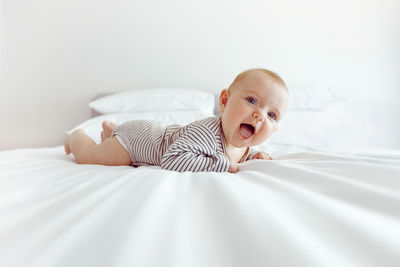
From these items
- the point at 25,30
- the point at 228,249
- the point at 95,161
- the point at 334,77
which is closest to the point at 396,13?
the point at 334,77

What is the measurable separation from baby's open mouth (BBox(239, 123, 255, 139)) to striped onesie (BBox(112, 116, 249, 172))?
0.21 ft

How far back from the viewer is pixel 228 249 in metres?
0.24

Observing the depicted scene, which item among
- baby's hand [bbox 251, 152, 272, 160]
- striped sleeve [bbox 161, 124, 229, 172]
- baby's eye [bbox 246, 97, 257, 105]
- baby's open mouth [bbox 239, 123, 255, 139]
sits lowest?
baby's hand [bbox 251, 152, 272, 160]

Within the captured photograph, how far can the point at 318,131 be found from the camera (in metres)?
1.48

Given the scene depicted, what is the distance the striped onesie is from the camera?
26.4 inches

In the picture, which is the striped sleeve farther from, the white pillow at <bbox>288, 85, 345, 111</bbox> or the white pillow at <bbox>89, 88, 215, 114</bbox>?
the white pillow at <bbox>288, 85, 345, 111</bbox>

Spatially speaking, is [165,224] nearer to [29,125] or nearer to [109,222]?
[109,222]

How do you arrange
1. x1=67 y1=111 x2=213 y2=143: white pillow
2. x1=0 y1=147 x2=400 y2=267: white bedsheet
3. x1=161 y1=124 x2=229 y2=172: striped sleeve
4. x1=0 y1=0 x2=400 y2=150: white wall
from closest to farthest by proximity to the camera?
x1=0 y1=147 x2=400 y2=267: white bedsheet, x1=161 y1=124 x2=229 y2=172: striped sleeve, x1=67 y1=111 x2=213 y2=143: white pillow, x1=0 y1=0 x2=400 y2=150: white wall

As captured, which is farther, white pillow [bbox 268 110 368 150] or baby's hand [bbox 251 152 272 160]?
white pillow [bbox 268 110 368 150]

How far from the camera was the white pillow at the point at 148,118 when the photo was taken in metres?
1.40

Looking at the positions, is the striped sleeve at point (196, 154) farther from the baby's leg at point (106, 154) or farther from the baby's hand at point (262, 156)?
the baby's leg at point (106, 154)

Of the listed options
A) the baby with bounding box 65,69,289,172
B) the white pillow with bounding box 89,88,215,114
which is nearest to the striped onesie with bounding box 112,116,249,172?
the baby with bounding box 65,69,289,172

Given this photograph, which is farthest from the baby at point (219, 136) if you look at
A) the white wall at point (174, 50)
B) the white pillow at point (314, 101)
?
the white wall at point (174, 50)

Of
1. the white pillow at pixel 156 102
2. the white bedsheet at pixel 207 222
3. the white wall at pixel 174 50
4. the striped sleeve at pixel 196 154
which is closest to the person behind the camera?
the white bedsheet at pixel 207 222
